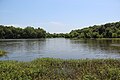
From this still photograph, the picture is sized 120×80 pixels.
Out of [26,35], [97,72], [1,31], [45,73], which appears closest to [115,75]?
[97,72]

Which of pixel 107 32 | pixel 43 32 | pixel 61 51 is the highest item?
pixel 43 32

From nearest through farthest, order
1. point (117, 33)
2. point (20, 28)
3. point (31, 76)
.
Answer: point (31, 76)
point (117, 33)
point (20, 28)

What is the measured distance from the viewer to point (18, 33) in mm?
145250

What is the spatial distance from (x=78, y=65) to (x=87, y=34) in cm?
12108

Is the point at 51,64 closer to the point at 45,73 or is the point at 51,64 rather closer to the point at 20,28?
the point at 45,73

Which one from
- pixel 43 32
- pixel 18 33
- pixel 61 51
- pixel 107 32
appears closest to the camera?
pixel 61 51

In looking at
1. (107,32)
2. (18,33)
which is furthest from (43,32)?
(107,32)

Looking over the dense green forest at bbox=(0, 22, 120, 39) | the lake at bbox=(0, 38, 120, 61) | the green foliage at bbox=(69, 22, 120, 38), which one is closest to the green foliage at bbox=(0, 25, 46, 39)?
the dense green forest at bbox=(0, 22, 120, 39)

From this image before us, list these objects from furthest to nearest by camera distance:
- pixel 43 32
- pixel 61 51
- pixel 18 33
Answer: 1. pixel 43 32
2. pixel 18 33
3. pixel 61 51

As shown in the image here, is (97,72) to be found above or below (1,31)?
below

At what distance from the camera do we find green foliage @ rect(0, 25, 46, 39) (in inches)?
5305

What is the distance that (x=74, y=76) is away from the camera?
13.2m

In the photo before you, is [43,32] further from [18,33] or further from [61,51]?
[61,51]

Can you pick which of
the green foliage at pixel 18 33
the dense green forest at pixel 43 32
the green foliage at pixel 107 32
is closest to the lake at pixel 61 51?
the green foliage at pixel 107 32
